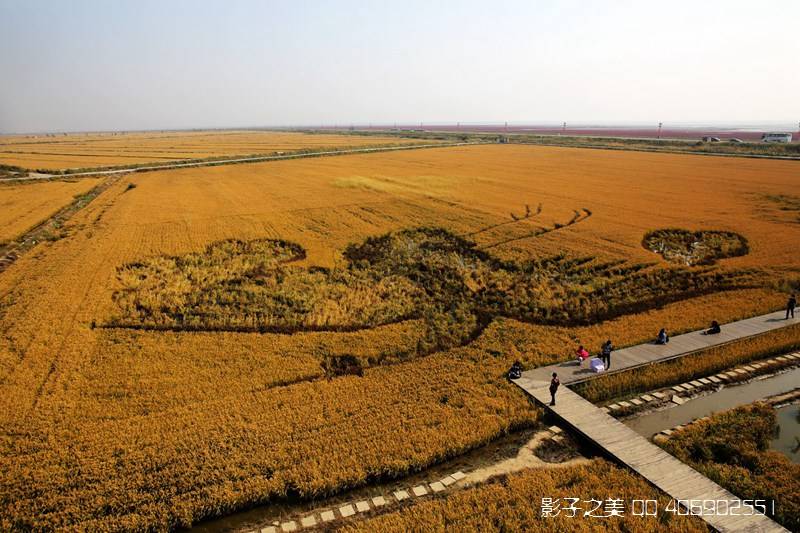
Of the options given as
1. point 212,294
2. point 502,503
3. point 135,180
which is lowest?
point 502,503

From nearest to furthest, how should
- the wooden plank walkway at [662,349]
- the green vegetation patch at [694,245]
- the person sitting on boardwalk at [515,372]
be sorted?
the person sitting on boardwalk at [515,372]
the wooden plank walkway at [662,349]
the green vegetation patch at [694,245]

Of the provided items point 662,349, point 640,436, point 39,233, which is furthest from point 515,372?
point 39,233

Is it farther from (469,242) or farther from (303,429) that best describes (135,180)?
(303,429)

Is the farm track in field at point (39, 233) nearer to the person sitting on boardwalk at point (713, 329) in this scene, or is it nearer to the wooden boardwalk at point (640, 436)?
A: the wooden boardwalk at point (640, 436)

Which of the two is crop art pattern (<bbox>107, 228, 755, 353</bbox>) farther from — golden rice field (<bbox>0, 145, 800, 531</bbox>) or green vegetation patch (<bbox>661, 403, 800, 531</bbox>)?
green vegetation patch (<bbox>661, 403, 800, 531</bbox>)

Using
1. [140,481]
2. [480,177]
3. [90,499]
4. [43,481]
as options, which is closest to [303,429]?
[140,481]

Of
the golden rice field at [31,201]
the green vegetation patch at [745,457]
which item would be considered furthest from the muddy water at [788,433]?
the golden rice field at [31,201]
